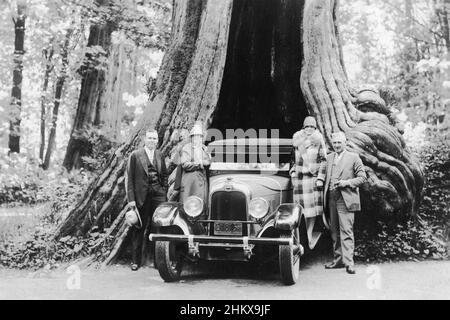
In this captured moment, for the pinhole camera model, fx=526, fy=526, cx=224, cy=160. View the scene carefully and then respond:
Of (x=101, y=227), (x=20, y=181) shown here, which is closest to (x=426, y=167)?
(x=101, y=227)

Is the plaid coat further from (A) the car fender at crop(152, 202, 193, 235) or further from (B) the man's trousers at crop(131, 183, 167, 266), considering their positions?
(B) the man's trousers at crop(131, 183, 167, 266)

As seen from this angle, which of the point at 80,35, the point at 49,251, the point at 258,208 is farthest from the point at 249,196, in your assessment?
the point at 80,35

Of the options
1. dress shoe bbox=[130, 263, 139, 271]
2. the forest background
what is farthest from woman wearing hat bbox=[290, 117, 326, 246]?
dress shoe bbox=[130, 263, 139, 271]

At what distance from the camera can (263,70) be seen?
12898 mm

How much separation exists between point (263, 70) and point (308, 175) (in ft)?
17.7

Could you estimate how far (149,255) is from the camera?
27.6 ft

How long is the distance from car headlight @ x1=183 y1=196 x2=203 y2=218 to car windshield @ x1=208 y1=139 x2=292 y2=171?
964 mm

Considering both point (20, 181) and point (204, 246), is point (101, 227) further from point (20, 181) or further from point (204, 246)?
point (20, 181)

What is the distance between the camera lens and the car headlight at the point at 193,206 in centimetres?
718

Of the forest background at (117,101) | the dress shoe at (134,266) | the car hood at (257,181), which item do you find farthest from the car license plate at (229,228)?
the forest background at (117,101)

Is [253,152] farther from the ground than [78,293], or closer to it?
farther from the ground

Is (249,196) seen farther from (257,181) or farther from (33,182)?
(33,182)

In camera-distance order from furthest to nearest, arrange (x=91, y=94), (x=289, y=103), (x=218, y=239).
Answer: (x=91, y=94)
(x=289, y=103)
(x=218, y=239)
